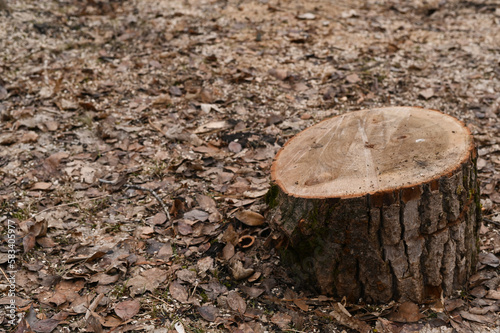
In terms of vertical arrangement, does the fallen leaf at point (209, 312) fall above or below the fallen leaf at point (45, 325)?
below

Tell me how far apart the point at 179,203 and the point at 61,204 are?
0.85 m

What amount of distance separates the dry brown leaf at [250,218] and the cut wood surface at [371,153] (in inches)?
20.0

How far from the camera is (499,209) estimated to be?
124 inches

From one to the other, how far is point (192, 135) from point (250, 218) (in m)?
1.26

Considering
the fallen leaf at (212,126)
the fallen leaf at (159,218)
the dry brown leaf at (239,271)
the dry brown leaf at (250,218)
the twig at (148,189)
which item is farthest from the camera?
the fallen leaf at (212,126)

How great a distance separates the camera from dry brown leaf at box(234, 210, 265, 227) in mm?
2988

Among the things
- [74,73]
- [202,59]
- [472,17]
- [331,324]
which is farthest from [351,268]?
[472,17]

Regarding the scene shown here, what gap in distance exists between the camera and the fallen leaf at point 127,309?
242 cm

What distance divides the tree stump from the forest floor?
0.51ft

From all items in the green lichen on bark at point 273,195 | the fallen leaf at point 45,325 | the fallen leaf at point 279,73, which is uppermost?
the green lichen on bark at point 273,195

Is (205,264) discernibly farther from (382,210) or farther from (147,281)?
(382,210)

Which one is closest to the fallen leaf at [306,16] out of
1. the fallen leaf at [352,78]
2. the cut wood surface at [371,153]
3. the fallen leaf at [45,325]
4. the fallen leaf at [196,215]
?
the fallen leaf at [352,78]

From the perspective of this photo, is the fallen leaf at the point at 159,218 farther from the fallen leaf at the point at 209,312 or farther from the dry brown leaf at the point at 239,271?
the fallen leaf at the point at 209,312

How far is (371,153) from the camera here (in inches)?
98.0
